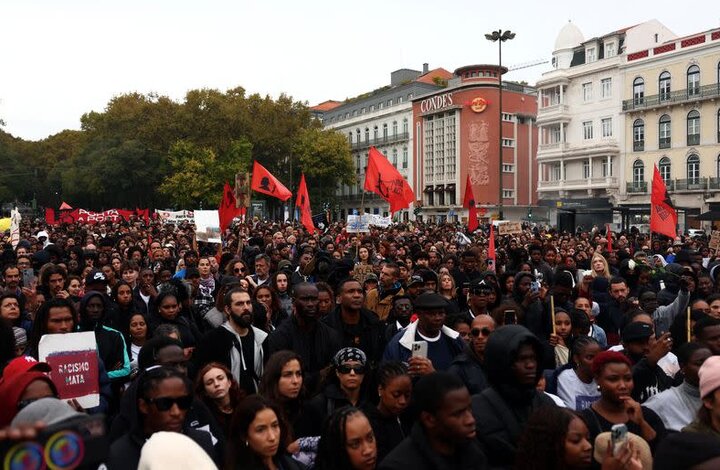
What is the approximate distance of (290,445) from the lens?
3.51 meters

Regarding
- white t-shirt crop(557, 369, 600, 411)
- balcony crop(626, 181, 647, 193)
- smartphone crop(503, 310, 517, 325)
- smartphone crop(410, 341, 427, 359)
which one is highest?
balcony crop(626, 181, 647, 193)

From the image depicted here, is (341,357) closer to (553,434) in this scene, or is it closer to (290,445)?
(290,445)

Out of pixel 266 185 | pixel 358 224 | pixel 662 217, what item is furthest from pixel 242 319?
pixel 266 185

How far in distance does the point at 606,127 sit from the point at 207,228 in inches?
1503

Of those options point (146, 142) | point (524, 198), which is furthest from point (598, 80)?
point (146, 142)

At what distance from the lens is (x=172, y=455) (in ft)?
6.66

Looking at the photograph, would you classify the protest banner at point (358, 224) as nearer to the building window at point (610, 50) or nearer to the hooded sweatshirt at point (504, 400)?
the hooded sweatshirt at point (504, 400)

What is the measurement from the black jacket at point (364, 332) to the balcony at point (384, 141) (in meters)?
57.0

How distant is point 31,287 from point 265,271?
2968 millimetres

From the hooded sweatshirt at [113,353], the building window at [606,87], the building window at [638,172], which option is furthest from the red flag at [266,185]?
the building window at [606,87]

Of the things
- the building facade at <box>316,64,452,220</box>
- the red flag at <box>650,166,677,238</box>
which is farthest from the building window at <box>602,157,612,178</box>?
the red flag at <box>650,166,677,238</box>

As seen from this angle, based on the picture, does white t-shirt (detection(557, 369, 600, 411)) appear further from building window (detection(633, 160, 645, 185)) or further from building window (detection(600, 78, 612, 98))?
building window (detection(600, 78, 612, 98))

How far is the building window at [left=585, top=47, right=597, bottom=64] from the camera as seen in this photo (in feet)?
149

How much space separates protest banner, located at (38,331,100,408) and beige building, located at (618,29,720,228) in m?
36.6
